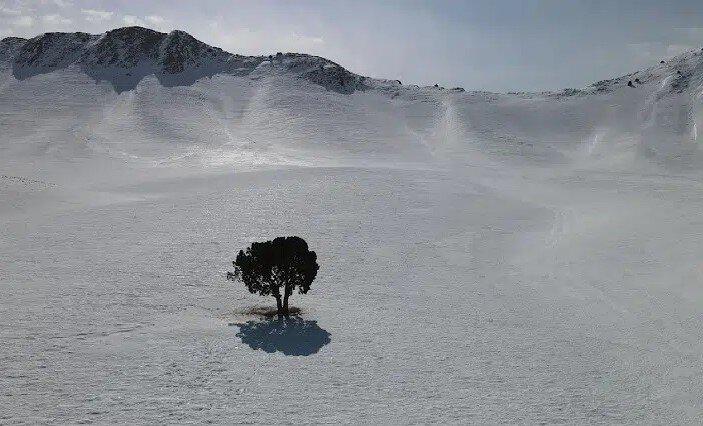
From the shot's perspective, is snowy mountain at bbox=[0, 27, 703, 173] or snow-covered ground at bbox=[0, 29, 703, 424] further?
snowy mountain at bbox=[0, 27, 703, 173]

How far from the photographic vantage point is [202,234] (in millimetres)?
40531

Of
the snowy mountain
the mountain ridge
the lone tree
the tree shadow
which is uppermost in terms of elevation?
the mountain ridge

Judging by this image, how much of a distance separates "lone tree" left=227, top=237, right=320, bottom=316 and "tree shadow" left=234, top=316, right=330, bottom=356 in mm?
1413

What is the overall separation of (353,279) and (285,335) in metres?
9.25

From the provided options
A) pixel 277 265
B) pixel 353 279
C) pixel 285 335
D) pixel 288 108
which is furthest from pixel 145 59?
pixel 285 335

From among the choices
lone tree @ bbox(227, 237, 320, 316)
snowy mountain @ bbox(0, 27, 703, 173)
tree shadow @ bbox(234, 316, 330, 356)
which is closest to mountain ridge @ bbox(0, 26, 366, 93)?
snowy mountain @ bbox(0, 27, 703, 173)

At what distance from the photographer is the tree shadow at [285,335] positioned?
22.3m

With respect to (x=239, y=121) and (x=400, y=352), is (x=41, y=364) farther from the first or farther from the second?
(x=239, y=121)

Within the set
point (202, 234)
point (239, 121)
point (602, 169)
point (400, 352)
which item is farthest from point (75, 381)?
point (239, 121)

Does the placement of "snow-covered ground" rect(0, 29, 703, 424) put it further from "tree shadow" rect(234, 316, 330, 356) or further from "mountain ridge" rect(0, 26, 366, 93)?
"mountain ridge" rect(0, 26, 366, 93)

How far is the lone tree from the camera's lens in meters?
24.4

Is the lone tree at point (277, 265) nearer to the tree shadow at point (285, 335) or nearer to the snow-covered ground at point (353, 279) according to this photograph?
the tree shadow at point (285, 335)

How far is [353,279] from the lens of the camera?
32281mm

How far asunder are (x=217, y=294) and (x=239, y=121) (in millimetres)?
76159
